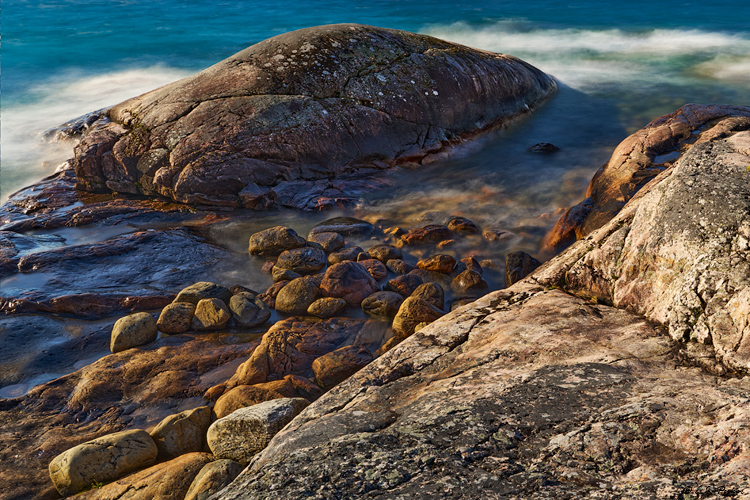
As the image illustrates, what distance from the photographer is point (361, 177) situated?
27.9 ft

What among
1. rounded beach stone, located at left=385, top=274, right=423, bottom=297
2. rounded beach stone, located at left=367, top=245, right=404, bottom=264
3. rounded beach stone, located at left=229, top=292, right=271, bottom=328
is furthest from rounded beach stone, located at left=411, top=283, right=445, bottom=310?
rounded beach stone, located at left=229, top=292, right=271, bottom=328

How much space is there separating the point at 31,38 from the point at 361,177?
Result: 20251 millimetres

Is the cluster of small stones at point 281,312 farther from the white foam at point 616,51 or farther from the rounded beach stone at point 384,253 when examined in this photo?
the white foam at point 616,51

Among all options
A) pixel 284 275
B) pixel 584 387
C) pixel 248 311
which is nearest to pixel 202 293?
pixel 248 311

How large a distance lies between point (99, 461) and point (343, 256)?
361 cm

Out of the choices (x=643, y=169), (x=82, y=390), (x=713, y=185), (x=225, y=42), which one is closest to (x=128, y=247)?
(x=82, y=390)

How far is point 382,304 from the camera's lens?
5473 mm

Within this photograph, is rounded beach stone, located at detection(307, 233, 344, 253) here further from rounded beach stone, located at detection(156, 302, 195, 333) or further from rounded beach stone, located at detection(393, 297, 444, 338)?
rounded beach stone, located at detection(156, 302, 195, 333)

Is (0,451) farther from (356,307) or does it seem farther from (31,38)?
(31,38)

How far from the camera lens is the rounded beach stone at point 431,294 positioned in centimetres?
551

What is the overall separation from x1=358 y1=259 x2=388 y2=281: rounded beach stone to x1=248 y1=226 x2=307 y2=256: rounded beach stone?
1017 millimetres

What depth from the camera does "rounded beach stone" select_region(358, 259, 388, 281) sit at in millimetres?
6098

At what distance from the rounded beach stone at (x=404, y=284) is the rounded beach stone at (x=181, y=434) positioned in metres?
2.59

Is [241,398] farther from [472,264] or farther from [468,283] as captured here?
[472,264]
